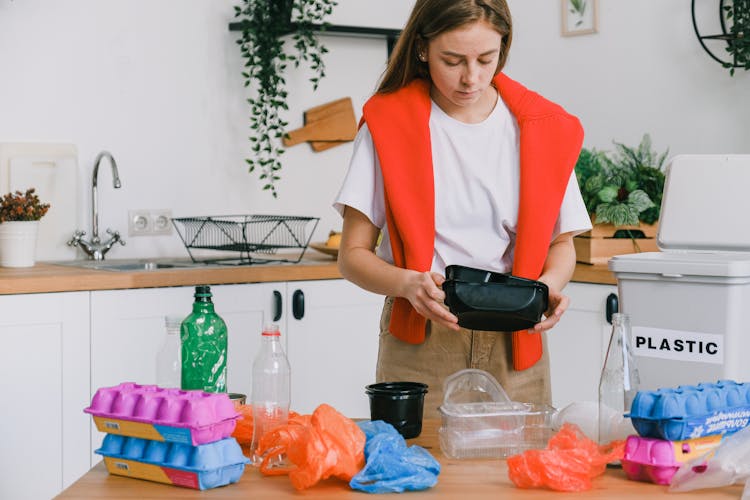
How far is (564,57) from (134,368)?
1922 millimetres

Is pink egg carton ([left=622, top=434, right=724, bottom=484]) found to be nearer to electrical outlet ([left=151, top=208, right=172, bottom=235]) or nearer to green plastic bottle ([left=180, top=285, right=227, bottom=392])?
green plastic bottle ([left=180, top=285, right=227, bottom=392])

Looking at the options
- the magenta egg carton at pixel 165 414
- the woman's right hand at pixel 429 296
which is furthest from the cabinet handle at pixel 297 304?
the magenta egg carton at pixel 165 414

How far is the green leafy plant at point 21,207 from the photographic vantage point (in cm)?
314

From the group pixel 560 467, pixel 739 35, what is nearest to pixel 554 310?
pixel 560 467

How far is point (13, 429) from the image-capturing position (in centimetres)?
280

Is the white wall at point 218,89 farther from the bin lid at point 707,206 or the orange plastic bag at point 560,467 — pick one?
the orange plastic bag at point 560,467

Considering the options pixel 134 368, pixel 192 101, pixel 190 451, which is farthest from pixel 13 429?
pixel 190 451

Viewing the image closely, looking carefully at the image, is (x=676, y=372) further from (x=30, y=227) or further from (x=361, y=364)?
(x=30, y=227)

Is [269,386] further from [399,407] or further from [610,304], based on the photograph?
[610,304]

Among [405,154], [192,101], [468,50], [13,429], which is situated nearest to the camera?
[468,50]

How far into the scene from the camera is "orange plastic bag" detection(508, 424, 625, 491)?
51.2 inches

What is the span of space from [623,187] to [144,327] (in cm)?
150

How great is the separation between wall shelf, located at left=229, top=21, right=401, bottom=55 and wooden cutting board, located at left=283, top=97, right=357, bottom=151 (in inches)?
10.0

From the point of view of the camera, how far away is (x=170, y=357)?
1.63 metres
